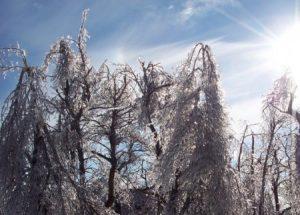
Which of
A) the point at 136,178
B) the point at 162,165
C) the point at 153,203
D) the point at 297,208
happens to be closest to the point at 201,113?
the point at 162,165

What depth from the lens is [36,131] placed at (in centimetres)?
650

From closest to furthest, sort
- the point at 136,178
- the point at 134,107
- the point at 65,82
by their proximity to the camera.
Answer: the point at 65,82 < the point at 134,107 < the point at 136,178

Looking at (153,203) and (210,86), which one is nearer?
(210,86)

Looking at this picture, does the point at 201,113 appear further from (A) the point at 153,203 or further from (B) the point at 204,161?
(A) the point at 153,203

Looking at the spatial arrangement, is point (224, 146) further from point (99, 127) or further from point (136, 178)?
point (136, 178)

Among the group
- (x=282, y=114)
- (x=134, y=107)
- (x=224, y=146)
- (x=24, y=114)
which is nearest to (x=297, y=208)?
(x=282, y=114)

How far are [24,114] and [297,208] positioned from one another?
192 inches

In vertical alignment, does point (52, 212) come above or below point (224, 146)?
below

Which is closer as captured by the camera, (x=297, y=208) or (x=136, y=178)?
(x=297, y=208)

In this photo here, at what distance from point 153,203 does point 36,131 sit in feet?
13.7

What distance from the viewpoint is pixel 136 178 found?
12023 millimetres

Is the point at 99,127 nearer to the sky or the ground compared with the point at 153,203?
nearer to the sky

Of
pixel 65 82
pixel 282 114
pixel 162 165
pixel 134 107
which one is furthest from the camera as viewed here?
pixel 134 107

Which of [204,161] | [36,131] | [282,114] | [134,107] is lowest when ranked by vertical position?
[204,161]
